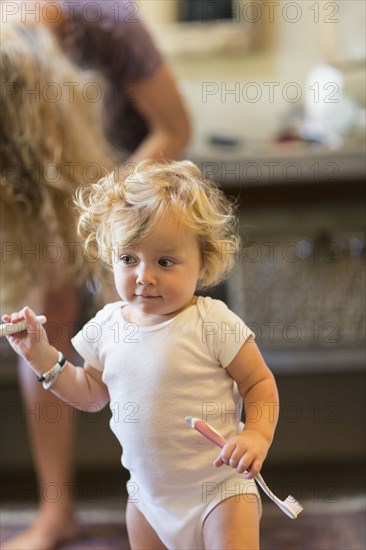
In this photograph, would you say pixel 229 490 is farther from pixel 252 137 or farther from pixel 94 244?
pixel 252 137

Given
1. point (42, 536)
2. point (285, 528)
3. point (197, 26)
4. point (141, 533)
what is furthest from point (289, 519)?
point (197, 26)

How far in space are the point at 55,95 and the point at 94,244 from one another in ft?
1.50

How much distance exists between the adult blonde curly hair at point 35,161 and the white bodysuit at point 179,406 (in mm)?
462

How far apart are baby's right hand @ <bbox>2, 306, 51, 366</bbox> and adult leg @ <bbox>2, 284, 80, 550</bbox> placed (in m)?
0.60

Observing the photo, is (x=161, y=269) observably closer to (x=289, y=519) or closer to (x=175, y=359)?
(x=175, y=359)

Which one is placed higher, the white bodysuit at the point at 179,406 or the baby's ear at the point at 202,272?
the baby's ear at the point at 202,272

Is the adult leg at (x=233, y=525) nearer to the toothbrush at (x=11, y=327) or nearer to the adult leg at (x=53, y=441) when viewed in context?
the toothbrush at (x=11, y=327)

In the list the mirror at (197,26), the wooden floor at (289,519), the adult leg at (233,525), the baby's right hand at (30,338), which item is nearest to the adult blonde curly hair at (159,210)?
the baby's right hand at (30,338)

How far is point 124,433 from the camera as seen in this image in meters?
0.90

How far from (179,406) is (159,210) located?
203 mm

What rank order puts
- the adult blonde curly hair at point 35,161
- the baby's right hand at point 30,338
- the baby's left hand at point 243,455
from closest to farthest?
1. the baby's left hand at point 243,455
2. the baby's right hand at point 30,338
3. the adult blonde curly hair at point 35,161

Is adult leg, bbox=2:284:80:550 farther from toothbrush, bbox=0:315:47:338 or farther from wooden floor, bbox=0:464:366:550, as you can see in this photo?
toothbrush, bbox=0:315:47:338

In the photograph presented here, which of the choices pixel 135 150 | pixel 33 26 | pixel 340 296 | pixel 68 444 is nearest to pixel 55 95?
pixel 33 26

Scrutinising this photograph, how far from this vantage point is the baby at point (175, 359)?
2.80ft
